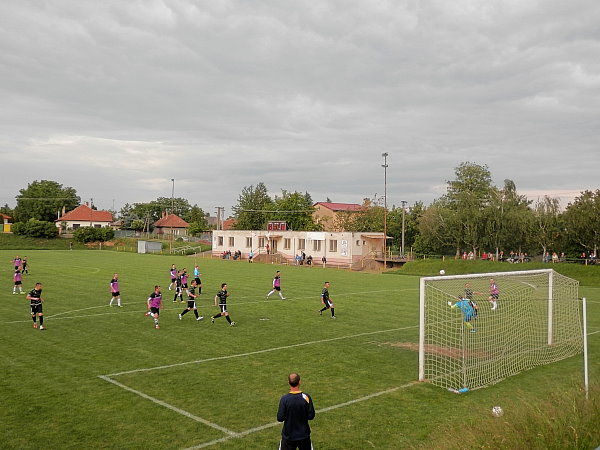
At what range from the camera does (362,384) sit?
12.8 meters

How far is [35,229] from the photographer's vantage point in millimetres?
92438

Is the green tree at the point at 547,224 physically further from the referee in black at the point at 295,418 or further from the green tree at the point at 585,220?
the referee in black at the point at 295,418

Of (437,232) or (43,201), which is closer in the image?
(437,232)

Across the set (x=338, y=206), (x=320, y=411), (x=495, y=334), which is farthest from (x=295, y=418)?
(x=338, y=206)

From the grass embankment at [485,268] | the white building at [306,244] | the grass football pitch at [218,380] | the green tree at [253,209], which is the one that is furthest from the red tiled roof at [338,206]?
the grass football pitch at [218,380]

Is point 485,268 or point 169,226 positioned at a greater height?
point 169,226

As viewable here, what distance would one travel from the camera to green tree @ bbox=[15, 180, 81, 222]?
414 feet

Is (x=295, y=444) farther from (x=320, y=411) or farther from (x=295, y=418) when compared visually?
(x=320, y=411)

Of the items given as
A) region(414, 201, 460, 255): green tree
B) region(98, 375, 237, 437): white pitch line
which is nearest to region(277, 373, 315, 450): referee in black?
region(98, 375, 237, 437): white pitch line

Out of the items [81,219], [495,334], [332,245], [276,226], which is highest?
[81,219]

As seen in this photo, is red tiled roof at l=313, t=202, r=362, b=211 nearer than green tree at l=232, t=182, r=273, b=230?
No

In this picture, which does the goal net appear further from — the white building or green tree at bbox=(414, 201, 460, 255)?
green tree at bbox=(414, 201, 460, 255)

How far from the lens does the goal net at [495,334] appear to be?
13680 millimetres

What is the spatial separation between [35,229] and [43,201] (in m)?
40.4
